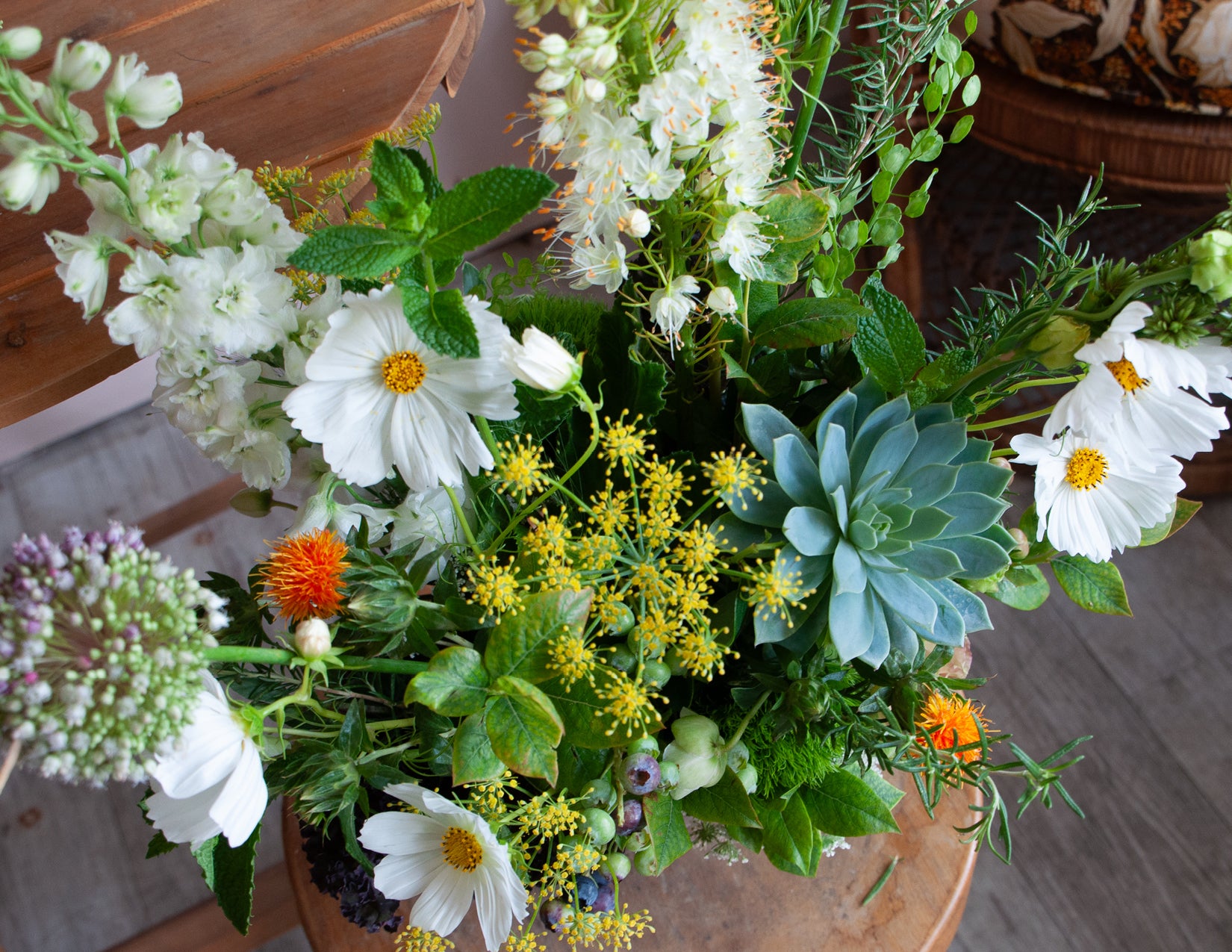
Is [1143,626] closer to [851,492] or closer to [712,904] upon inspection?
[712,904]

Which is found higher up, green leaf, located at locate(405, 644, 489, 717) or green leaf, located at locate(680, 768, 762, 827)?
green leaf, located at locate(405, 644, 489, 717)

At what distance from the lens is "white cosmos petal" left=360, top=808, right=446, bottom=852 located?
0.54m

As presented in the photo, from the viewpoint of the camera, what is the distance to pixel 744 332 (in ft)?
1.90

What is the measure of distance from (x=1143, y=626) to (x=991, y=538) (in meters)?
1.11

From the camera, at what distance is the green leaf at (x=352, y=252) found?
43 cm

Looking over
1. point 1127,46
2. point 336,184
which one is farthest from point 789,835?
point 1127,46

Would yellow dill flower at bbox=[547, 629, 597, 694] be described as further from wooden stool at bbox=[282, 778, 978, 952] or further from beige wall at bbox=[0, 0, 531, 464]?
beige wall at bbox=[0, 0, 531, 464]

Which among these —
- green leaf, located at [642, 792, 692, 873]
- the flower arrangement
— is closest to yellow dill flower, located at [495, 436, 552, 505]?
the flower arrangement

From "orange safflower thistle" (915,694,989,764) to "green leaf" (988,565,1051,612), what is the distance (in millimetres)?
71

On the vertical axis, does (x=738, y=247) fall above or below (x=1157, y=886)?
above

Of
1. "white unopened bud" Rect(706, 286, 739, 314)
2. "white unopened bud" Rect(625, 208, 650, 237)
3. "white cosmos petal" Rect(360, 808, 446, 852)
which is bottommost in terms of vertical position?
"white cosmos petal" Rect(360, 808, 446, 852)

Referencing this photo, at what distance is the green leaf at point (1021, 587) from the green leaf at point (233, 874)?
46 cm

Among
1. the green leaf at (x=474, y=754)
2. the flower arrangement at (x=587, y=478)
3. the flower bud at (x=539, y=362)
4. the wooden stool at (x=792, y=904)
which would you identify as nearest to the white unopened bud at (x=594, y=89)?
the flower arrangement at (x=587, y=478)

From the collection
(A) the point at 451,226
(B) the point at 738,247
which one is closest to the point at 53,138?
(A) the point at 451,226
